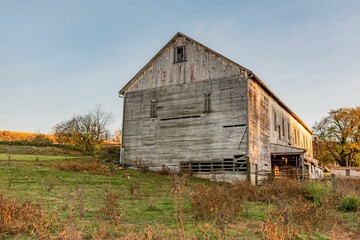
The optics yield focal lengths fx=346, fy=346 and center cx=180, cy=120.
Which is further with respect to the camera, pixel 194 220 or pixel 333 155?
pixel 333 155

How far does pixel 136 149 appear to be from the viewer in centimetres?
2616

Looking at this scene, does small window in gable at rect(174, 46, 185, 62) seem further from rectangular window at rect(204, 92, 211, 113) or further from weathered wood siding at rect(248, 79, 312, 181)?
weathered wood siding at rect(248, 79, 312, 181)

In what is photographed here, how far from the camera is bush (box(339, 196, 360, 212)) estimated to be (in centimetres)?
1206

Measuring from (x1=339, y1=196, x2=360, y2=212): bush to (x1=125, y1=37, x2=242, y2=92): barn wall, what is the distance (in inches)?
515

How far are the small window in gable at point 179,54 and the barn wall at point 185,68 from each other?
0.24m

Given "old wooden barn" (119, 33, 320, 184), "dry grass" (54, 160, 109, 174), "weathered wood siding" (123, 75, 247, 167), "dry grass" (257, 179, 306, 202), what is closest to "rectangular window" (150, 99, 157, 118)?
"old wooden barn" (119, 33, 320, 184)

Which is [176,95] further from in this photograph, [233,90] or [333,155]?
[333,155]

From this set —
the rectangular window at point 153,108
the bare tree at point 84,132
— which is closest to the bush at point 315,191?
the rectangular window at point 153,108

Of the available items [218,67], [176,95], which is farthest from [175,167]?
[218,67]

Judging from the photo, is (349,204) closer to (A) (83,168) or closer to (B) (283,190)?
(B) (283,190)

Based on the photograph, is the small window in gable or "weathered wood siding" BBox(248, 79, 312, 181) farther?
the small window in gable

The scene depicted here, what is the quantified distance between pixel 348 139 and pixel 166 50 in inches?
1499

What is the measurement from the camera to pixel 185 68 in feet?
83.3

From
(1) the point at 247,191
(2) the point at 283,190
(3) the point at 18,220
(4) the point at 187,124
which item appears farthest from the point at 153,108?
(3) the point at 18,220
